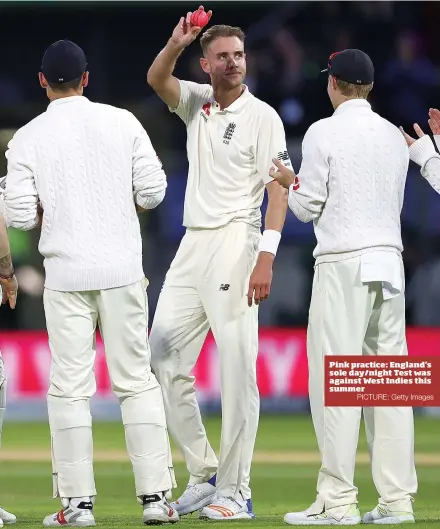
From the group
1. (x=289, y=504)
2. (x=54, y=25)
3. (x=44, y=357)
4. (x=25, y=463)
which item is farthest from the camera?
(x=54, y=25)

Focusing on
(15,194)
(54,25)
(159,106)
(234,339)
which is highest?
(54,25)

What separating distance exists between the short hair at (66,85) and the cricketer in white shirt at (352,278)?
1.03 meters

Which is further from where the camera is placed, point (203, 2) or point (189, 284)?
point (203, 2)

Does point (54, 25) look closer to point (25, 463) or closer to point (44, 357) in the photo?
point (44, 357)

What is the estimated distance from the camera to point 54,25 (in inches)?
640

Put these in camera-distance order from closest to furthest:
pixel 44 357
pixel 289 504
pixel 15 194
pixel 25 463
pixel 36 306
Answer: pixel 15 194, pixel 289 504, pixel 25 463, pixel 44 357, pixel 36 306

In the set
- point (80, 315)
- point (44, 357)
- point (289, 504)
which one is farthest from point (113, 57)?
point (80, 315)

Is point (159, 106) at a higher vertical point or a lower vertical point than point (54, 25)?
lower

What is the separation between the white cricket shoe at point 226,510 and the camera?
5.94 meters

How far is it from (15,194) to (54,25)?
11150 millimetres

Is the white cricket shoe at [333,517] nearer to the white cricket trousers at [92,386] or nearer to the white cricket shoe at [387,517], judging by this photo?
the white cricket shoe at [387,517]

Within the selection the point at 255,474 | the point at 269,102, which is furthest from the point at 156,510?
the point at 269,102

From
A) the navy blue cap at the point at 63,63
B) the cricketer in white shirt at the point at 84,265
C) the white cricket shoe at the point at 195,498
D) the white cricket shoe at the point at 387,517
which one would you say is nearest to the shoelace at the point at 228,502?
the white cricket shoe at the point at 195,498

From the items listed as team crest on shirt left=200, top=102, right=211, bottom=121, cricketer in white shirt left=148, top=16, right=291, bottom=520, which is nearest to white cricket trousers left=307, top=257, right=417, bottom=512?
cricketer in white shirt left=148, top=16, right=291, bottom=520
